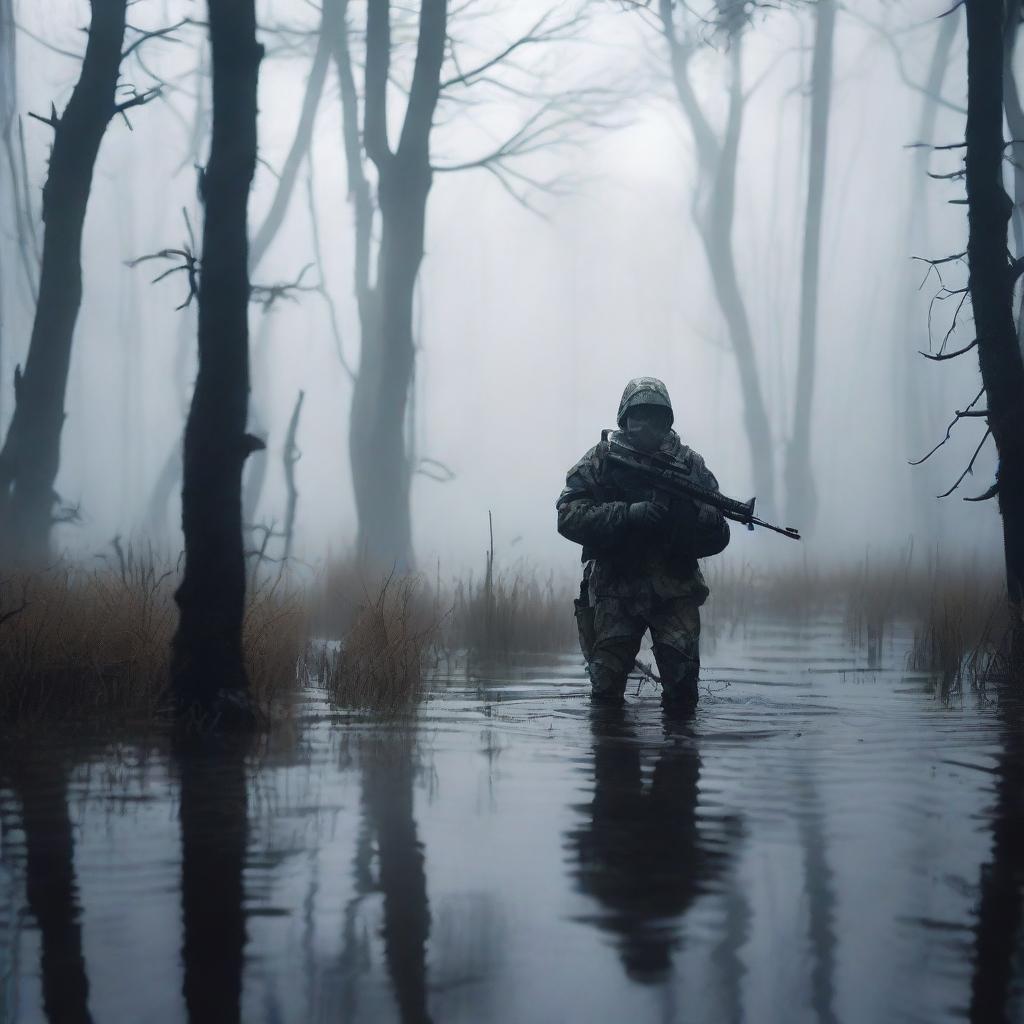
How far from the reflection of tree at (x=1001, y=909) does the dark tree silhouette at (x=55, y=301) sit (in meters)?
10.8

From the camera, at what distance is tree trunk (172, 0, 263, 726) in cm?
711

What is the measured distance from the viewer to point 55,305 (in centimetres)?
1519

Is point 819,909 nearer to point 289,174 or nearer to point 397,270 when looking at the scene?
point 397,270

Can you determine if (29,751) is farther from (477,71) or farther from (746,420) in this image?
(746,420)

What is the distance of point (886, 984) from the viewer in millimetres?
3199

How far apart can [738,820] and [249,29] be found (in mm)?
4699

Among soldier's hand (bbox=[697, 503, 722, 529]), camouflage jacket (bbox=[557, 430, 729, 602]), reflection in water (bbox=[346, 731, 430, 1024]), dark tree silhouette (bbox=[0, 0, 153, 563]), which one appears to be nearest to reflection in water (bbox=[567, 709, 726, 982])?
reflection in water (bbox=[346, 731, 430, 1024])

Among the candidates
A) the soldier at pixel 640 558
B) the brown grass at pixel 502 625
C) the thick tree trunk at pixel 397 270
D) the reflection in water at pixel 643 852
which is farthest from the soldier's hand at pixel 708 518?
the thick tree trunk at pixel 397 270

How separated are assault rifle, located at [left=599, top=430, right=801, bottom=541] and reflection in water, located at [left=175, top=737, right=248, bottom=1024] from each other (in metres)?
2.48

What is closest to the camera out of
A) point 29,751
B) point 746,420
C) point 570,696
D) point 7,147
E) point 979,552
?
point 29,751

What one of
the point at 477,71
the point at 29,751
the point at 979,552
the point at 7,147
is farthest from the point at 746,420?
the point at 29,751

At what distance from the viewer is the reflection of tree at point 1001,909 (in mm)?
3102

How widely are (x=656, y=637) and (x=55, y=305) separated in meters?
9.61

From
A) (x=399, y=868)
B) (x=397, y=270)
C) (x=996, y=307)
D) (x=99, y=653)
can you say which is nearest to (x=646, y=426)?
(x=99, y=653)
